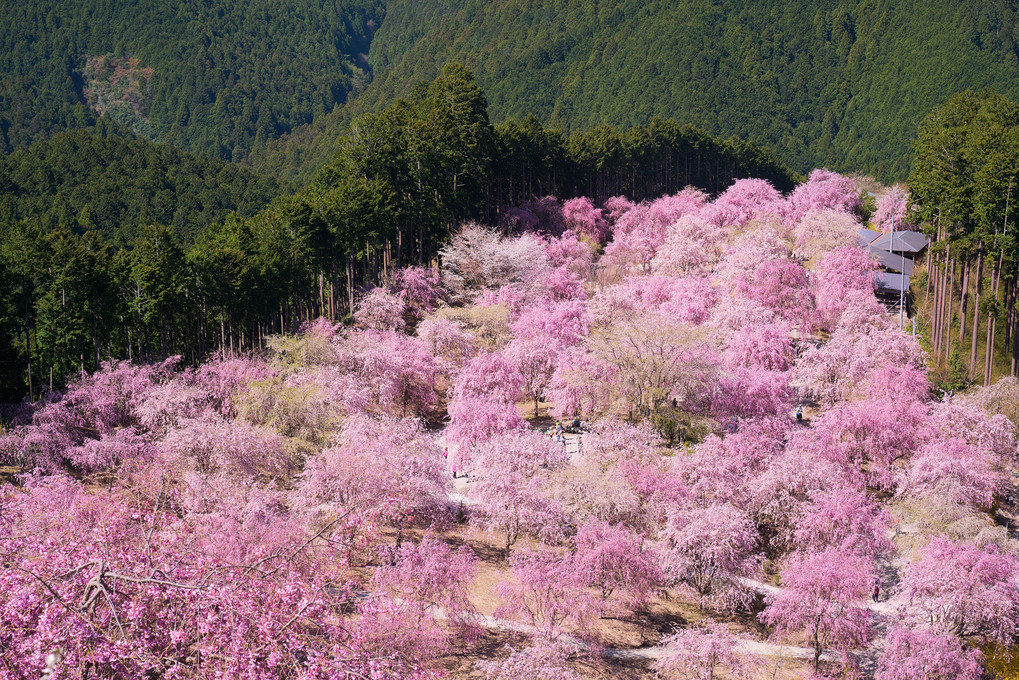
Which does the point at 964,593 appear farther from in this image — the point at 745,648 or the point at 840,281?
the point at 840,281

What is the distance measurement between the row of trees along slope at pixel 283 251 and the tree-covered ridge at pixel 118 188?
1322cm

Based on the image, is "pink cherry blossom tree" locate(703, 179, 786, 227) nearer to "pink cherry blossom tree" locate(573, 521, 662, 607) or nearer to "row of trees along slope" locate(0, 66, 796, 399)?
"row of trees along slope" locate(0, 66, 796, 399)

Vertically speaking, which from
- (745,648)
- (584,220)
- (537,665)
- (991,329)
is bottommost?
(745,648)

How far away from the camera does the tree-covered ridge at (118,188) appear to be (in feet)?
343

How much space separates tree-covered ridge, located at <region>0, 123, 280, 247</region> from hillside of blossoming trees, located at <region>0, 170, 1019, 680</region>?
2539 inches

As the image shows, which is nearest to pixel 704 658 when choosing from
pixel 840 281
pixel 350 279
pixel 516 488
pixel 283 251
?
pixel 516 488

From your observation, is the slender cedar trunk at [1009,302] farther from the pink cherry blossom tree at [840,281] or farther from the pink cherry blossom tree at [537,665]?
the pink cherry blossom tree at [537,665]

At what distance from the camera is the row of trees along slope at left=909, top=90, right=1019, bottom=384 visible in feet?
158

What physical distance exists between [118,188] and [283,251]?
66.3 metres

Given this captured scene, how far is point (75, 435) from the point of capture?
4050 cm

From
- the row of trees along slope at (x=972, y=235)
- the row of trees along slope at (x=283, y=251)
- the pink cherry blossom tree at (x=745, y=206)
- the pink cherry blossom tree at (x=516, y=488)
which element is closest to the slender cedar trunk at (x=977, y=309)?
the row of trees along slope at (x=972, y=235)

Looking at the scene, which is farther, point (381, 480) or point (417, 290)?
point (417, 290)

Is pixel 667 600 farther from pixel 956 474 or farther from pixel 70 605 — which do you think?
pixel 70 605

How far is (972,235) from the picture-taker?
4978 cm
